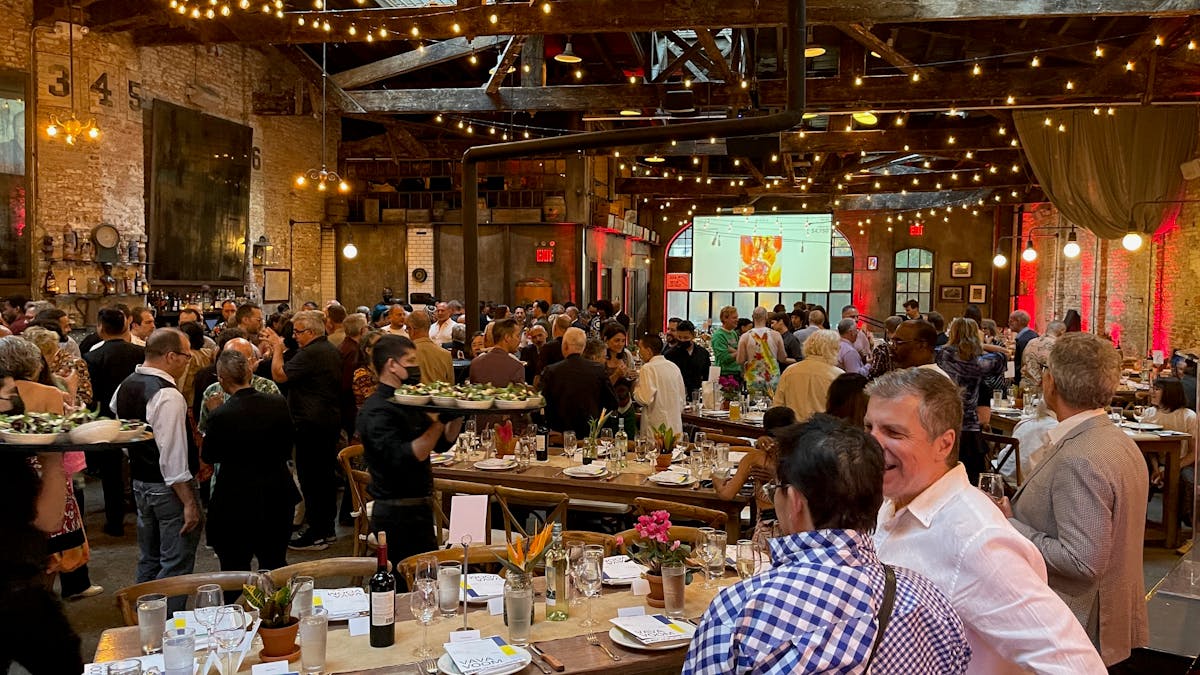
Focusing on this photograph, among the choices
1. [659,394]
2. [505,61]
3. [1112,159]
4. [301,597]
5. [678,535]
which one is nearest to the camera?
[301,597]

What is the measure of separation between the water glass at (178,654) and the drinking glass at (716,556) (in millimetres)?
1739

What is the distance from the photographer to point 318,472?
6.79m

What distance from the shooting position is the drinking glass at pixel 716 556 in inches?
132

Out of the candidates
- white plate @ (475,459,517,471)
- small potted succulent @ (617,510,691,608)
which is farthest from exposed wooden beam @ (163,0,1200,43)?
small potted succulent @ (617,510,691,608)

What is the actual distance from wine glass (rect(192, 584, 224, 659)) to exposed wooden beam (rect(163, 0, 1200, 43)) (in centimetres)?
689

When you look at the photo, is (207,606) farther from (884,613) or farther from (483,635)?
(884,613)

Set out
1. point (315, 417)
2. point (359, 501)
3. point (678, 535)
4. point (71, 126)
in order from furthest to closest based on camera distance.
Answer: point (71, 126) < point (315, 417) < point (359, 501) < point (678, 535)

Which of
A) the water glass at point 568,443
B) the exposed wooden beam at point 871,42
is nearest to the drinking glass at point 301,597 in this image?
the water glass at point 568,443

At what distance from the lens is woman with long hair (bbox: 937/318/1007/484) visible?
6.48 m

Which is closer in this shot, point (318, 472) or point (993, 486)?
point (993, 486)

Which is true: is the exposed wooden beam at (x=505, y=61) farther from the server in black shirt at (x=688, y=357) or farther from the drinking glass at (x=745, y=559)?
the drinking glass at (x=745, y=559)

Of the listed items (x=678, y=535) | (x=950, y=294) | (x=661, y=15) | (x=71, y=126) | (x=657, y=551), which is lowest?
(x=678, y=535)

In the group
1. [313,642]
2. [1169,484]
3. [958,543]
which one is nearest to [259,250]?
[1169,484]

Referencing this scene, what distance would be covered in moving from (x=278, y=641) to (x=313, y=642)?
0.43 ft
